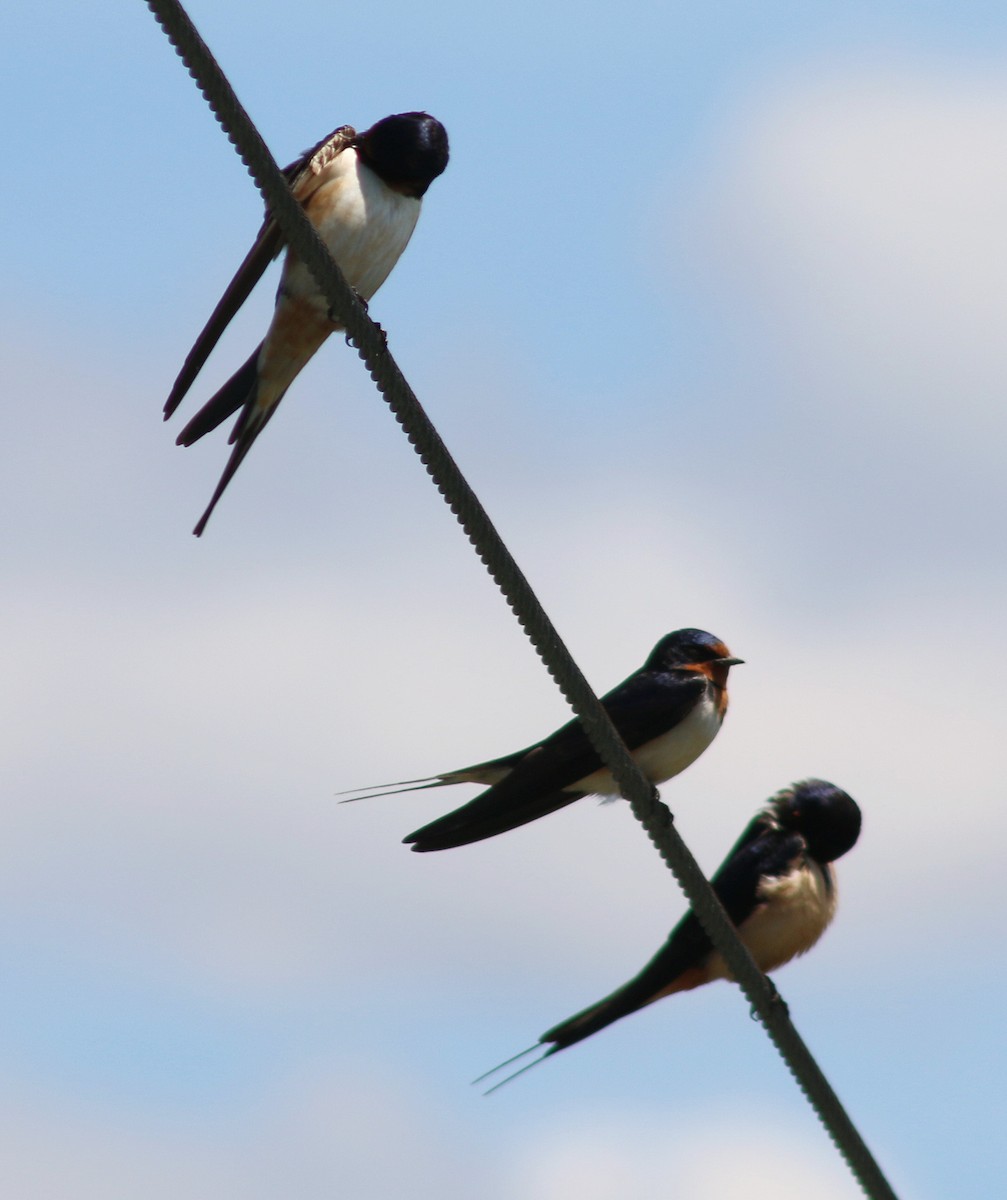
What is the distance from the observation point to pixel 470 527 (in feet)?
10.7

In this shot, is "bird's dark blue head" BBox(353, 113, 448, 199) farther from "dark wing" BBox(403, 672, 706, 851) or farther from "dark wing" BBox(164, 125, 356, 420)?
"dark wing" BBox(403, 672, 706, 851)

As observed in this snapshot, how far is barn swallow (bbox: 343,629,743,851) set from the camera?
16.4 feet

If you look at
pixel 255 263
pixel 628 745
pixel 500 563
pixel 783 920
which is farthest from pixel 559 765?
pixel 500 563

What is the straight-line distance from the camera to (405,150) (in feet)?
18.2

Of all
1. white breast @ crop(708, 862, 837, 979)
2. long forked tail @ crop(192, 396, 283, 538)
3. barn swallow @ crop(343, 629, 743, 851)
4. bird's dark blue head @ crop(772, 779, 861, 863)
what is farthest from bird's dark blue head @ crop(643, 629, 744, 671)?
long forked tail @ crop(192, 396, 283, 538)

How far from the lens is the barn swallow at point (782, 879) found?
5719 millimetres

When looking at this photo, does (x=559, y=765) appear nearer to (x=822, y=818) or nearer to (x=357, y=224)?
(x=822, y=818)

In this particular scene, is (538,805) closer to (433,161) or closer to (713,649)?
(713,649)

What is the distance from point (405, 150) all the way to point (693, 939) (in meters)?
2.20

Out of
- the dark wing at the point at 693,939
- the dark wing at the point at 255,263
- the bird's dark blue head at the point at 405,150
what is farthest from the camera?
the bird's dark blue head at the point at 405,150

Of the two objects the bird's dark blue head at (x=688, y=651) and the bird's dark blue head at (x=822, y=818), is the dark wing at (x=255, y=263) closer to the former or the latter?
the bird's dark blue head at (x=688, y=651)

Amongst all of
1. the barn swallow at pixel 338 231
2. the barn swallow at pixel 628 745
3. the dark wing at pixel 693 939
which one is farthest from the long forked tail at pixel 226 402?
the dark wing at pixel 693 939

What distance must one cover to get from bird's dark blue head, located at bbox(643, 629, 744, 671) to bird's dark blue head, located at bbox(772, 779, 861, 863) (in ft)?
1.56

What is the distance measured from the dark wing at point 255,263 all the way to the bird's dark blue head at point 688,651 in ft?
5.07
